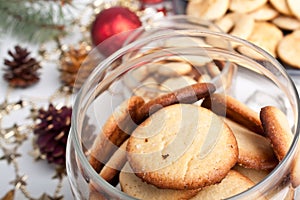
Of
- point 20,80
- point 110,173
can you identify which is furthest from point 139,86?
point 20,80

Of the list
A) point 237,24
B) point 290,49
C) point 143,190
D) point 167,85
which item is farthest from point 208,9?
point 143,190

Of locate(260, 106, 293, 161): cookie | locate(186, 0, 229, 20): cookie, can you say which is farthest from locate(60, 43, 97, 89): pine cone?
locate(260, 106, 293, 161): cookie

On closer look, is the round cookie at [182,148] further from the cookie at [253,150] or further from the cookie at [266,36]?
the cookie at [266,36]

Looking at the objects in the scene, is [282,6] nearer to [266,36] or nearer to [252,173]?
[266,36]

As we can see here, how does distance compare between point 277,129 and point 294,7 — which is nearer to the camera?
point 277,129

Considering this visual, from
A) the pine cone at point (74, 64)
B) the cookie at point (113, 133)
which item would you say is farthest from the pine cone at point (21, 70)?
the cookie at point (113, 133)

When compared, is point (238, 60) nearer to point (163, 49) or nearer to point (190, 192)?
point (163, 49)

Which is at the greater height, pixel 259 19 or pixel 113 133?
pixel 113 133
